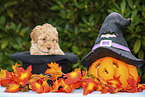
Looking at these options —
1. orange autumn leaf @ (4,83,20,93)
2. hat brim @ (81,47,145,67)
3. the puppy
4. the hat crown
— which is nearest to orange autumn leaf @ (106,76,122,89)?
hat brim @ (81,47,145,67)

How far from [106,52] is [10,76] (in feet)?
2.14

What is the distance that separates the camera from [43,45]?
1359 millimetres

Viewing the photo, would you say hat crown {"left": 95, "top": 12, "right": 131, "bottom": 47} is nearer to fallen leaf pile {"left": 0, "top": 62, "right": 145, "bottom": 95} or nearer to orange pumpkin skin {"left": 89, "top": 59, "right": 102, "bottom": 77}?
orange pumpkin skin {"left": 89, "top": 59, "right": 102, "bottom": 77}

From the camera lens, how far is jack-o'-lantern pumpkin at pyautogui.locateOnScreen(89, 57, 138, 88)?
118 centimetres

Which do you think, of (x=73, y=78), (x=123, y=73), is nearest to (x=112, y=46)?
(x=123, y=73)

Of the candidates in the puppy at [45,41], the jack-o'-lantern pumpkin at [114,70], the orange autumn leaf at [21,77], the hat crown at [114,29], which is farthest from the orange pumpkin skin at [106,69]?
the orange autumn leaf at [21,77]

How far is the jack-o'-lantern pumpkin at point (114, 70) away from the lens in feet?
3.89

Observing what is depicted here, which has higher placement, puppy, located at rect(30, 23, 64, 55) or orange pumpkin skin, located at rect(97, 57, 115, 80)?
puppy, located at rect(30, 23, 64, 55)

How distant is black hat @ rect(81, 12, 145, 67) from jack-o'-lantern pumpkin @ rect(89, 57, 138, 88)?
0.04 meters

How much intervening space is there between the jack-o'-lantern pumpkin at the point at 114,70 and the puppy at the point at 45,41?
1.11 feet

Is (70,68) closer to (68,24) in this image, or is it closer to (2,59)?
(68,24)

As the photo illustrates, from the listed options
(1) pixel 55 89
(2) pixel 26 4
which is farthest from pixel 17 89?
(2) pixel 26 4

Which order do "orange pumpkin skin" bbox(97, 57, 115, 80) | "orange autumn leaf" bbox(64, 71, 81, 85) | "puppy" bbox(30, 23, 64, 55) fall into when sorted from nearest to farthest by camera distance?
"orange autumn leaf" bbox(64, 71, 81, 85) → "orange pumpkin skin" bbox(97, 57, 115, 80) → "puppy" bbox(30, 23, 64, 55)

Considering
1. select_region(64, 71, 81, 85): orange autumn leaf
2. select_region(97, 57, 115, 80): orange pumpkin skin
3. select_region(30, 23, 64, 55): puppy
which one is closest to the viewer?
select_region(64, 71, 81, 85): orange autumn leaf
